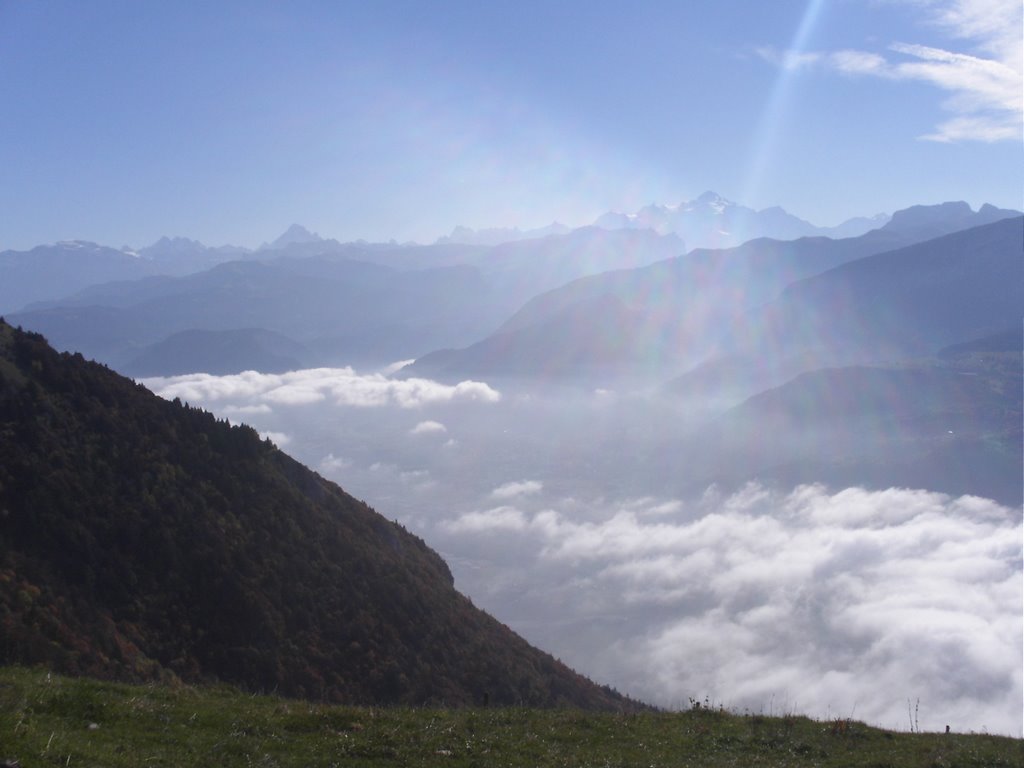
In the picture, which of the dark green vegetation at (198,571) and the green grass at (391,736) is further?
the dark green vegetation at (198,571)

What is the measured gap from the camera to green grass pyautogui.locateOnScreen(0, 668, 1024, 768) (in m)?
10.6

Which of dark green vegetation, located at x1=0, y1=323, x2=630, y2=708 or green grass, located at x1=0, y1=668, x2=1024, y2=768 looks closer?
green grass, located at x1=0, y1=668, x2=1024, y2=768

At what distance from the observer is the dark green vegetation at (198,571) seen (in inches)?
1138

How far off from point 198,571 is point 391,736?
26.6 meters

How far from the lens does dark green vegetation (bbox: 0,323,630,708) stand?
28.9 metres

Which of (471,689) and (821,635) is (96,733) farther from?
(821,635)

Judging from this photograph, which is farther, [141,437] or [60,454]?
[141,437]

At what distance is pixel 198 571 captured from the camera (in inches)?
1400

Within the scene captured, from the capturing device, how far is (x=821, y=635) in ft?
517

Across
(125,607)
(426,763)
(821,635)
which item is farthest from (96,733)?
A: (821,635)

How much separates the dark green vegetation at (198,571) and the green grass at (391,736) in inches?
343

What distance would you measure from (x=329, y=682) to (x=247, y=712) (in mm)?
23978

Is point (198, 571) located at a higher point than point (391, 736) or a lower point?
higher

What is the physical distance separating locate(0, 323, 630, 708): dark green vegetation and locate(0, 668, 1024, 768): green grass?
8.71 metres
